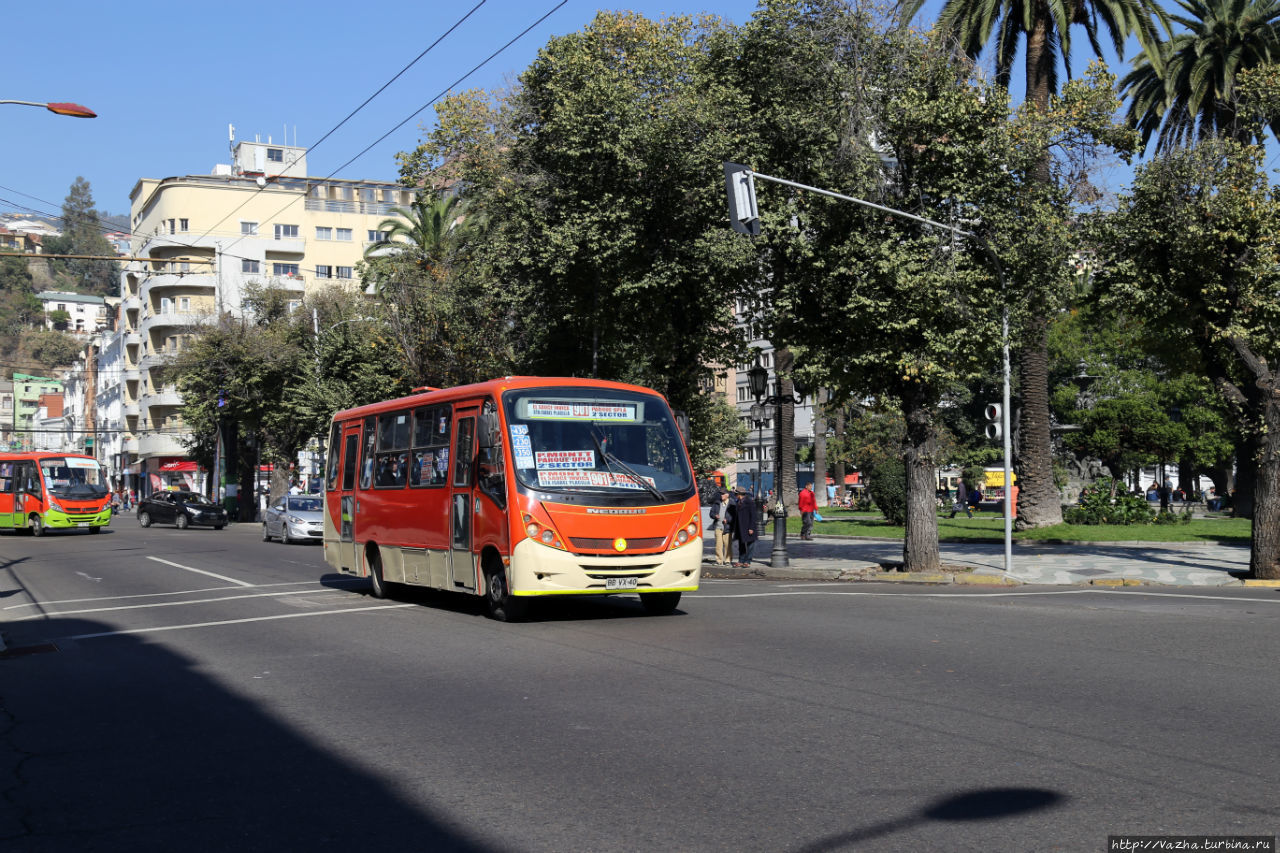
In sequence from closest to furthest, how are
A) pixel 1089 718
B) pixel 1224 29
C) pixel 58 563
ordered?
pixel 1089 718 < pixel 58 563 < pixel 1224 29

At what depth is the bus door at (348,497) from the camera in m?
19.1

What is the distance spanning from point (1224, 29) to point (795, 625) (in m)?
29.8

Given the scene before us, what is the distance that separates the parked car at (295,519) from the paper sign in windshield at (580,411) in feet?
78.4

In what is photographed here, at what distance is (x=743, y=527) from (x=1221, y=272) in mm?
10037

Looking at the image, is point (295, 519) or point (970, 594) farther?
point (295, 519)

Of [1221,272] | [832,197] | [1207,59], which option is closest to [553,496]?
[832,197]

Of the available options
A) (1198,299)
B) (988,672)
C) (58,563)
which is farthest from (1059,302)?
(58,563)

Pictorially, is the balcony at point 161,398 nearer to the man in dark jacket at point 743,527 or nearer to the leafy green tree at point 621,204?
the leafy green tree at point 621,204

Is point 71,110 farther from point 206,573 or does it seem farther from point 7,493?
point 7,493

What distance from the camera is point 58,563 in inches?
1092

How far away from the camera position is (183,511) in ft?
165

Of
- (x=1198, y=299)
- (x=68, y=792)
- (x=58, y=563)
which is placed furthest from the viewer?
(x=58, y=563)

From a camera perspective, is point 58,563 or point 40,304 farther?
point 40,304

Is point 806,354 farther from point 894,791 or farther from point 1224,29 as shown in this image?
point 1224,29
